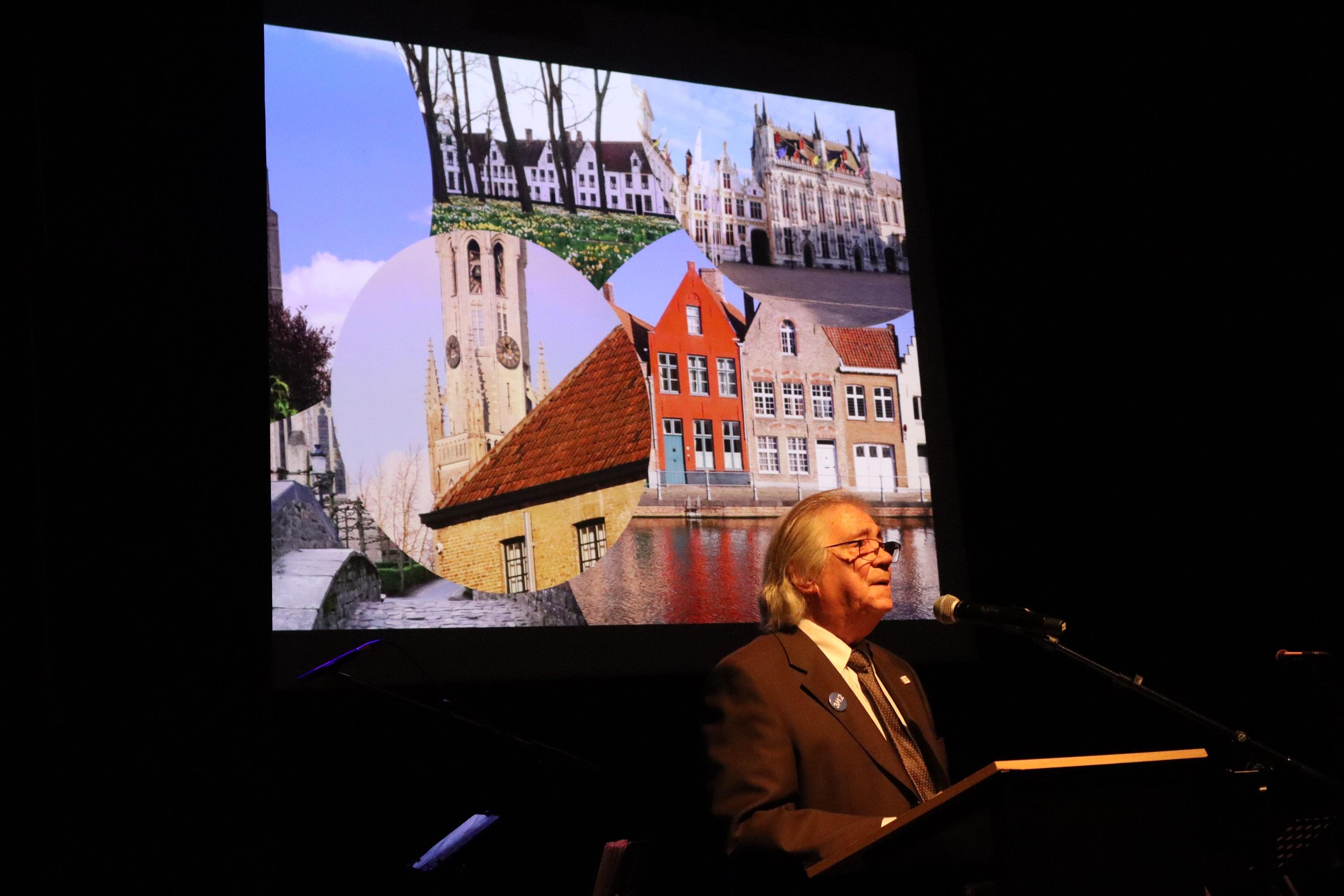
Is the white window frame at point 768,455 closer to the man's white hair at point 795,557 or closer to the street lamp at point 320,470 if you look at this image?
the man's white hair at point 795,557

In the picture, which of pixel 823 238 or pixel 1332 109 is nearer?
pixel 823 238

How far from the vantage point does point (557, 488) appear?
3744mm

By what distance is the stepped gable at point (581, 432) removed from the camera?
3.66 metres

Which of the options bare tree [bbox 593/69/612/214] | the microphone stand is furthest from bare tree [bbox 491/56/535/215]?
the microphone stand

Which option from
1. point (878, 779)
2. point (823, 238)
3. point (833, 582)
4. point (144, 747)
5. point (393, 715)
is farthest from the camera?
point (823, 238)

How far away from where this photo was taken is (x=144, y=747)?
181cm

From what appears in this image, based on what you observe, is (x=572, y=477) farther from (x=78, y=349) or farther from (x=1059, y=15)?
(x=1059, y=15)

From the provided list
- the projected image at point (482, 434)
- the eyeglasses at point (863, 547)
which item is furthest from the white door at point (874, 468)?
the eyeglasses at point (863, 547)

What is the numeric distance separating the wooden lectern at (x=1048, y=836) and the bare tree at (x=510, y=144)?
2.62 metres

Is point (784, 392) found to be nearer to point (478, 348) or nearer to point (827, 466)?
point (827, 466)

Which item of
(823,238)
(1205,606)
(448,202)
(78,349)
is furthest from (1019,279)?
(78,349)

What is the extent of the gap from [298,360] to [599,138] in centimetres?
129

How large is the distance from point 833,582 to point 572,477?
147cm

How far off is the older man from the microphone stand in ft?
1.20
